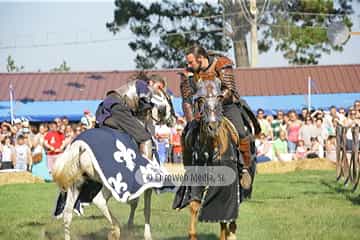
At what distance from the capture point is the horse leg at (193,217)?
8781 mm

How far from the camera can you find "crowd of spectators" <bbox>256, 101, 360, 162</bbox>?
2053cm

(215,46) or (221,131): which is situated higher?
(215,46)

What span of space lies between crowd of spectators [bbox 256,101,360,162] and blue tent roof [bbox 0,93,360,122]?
8.80 m

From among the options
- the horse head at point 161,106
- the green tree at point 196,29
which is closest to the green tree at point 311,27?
the green tree at point 196,29

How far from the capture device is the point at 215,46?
4547cm

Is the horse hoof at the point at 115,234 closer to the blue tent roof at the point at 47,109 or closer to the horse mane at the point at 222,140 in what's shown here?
the horse mane at the point at 222,140

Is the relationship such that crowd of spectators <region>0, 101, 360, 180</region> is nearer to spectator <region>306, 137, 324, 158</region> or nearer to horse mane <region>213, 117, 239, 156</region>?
spectator <region>306, 137, 324, 158</region>

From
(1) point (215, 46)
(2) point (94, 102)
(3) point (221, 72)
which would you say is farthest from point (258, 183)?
(1) point (215, 46)

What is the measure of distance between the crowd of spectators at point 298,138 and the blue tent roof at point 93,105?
8.80m

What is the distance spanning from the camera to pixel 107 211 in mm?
9289

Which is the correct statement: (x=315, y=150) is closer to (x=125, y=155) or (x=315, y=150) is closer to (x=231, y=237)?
(x=231, y=237)

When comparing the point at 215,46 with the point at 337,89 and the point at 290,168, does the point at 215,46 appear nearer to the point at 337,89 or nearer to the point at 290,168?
the point at 337,89

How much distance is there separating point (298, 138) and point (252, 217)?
30.3ft

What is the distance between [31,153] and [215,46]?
87.4 feet
